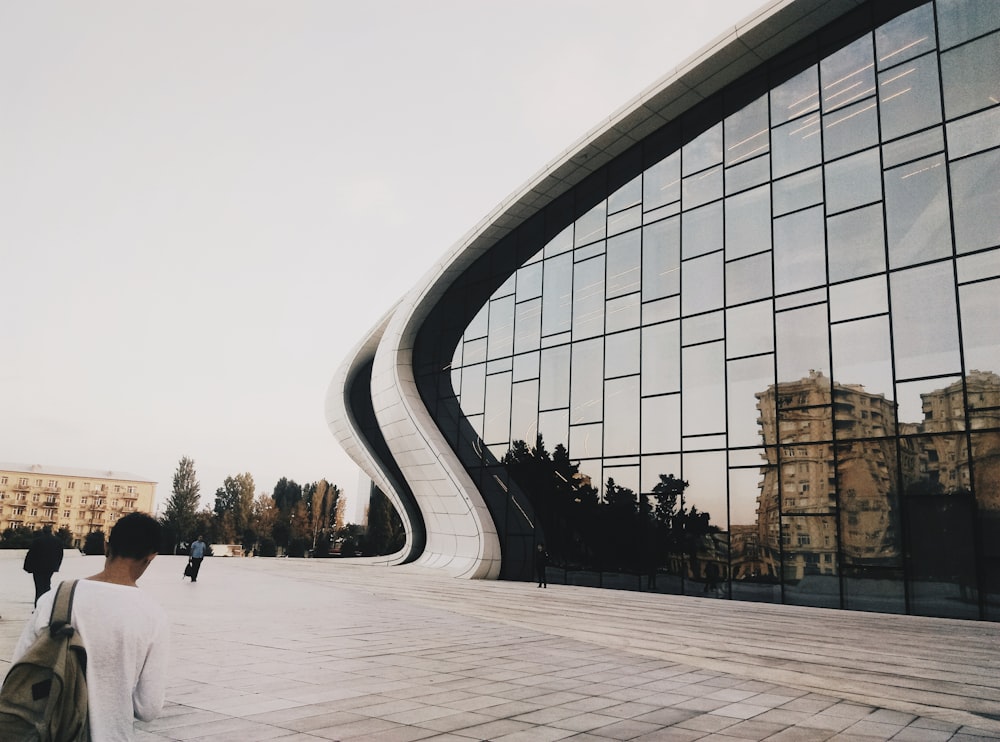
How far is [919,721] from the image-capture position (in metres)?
6.40

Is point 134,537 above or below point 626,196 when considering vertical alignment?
below

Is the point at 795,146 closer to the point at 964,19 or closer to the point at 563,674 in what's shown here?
the point at 964,19

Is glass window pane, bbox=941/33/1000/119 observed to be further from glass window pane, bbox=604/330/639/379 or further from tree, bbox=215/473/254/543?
tree, bbox=215/473/254/543

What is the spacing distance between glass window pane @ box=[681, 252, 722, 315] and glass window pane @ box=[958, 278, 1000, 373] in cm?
596

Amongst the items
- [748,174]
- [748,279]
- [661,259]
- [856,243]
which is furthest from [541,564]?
[748,174]

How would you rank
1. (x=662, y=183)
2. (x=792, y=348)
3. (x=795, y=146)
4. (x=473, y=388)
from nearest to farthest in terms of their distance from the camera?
1. (x=792, y=348)
2. (x=795, y=146)
3. (x=662, y=183)
4. (x=473, y=388)

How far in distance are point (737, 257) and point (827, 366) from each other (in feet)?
13.3

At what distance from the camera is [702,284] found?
2070 cm

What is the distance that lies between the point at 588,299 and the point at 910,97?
10.2 metres

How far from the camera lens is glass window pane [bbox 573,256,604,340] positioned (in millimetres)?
23469

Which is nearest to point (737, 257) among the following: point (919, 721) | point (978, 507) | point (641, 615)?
point (978, 507)

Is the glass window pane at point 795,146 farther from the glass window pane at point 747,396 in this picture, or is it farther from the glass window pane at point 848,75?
the glass window pane at point 747,396

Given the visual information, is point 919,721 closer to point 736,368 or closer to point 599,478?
point 736,368

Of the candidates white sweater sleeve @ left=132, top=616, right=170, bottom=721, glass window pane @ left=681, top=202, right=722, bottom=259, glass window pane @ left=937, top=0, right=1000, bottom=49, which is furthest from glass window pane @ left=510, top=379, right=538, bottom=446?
white sweater sleeve @ left=132, top=616, right=170, bottom=721
